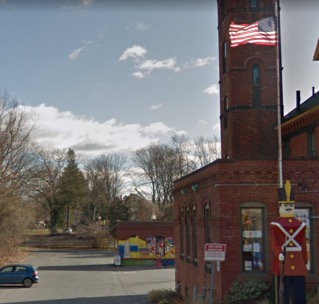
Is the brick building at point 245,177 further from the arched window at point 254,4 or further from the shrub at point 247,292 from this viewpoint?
the shrub at point 247,292

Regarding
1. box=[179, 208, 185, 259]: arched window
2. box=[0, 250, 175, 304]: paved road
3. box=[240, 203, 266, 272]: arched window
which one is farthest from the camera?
box=[0, 250, 175, 304]: paved road

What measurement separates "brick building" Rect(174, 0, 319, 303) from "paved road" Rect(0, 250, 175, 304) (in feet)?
17.5

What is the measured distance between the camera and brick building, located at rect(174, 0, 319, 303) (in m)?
18.0

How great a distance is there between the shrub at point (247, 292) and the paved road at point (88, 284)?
10944 millimetres

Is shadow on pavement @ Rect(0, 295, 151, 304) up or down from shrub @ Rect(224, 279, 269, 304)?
down

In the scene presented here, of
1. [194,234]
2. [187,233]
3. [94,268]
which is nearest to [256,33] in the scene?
[194,234]

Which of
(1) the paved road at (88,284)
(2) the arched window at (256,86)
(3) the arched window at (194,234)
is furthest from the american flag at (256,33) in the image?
(1) the paved road at (88,284)

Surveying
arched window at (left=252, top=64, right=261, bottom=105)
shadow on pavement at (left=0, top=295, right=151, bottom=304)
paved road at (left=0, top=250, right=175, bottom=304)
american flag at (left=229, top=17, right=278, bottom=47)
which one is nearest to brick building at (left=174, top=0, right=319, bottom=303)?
arched window at (left=252, top=64, right=261, bottom=105)

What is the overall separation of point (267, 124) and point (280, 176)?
700cm

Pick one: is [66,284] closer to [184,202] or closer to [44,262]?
[184,202]

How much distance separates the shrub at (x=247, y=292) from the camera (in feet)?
56.3

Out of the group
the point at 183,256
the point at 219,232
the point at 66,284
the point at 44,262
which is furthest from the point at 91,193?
the point at 219,232

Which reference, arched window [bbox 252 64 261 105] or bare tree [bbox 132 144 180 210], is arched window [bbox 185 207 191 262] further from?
bare tree [bbox 132 144 180 210]

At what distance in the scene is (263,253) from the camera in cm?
1819
